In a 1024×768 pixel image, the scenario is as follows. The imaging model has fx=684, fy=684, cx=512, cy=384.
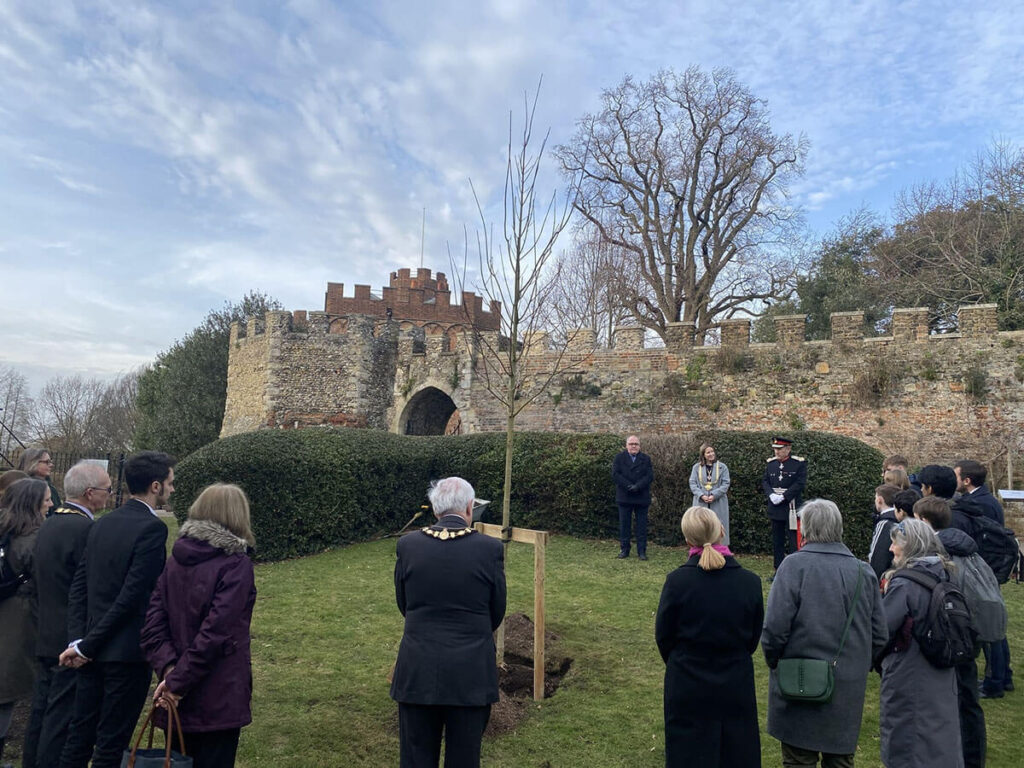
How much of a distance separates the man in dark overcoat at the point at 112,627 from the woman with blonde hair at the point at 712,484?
22.6 feet

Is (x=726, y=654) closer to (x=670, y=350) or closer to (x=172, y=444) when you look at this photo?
(x=670, y=350)

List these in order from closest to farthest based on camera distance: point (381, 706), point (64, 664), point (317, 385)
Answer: point (64, 664) < point (381, 706) < point (317, 385)

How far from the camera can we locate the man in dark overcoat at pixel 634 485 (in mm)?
9812

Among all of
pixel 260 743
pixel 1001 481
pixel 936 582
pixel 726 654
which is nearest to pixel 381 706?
pixel 260 743

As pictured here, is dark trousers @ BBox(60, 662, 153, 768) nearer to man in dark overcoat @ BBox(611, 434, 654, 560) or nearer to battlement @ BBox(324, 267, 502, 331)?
man in dark overcoat @ BBox(611, 434, 654, 560)

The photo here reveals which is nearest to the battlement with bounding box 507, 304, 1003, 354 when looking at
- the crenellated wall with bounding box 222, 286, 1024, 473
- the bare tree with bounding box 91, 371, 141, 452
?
the crenellated wall with bounding box 222, 286, 1024, 473

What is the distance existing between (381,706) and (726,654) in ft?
9.07

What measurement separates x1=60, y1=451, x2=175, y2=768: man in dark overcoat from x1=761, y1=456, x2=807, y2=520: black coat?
707 centimetres

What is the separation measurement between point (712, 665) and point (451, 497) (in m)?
1.47

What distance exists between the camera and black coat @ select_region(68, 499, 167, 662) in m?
3.44

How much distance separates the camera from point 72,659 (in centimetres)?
346

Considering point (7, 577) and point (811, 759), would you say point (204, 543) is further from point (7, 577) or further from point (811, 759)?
point (811, 759)

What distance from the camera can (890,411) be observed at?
14.9m

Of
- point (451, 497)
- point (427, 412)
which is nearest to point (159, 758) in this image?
point (451, 497)
